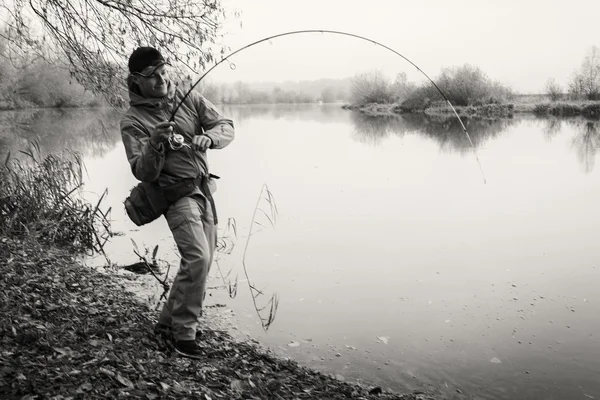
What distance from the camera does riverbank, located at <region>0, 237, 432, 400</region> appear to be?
3.12 meters

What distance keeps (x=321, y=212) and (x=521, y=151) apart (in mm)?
12699

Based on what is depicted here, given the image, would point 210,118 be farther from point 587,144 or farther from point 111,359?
point 587,144

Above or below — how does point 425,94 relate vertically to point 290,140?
above

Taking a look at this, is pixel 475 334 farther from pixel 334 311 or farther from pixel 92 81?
pixel 92 81

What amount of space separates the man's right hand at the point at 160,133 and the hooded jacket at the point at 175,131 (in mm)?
44

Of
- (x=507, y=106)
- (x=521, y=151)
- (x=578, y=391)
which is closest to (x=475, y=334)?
(x=578, y=391)

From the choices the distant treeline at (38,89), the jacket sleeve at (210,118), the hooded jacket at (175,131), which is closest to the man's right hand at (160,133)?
the hooded jacket at (175,131)

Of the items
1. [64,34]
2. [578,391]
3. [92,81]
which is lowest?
[578,391]

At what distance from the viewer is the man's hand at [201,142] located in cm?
372

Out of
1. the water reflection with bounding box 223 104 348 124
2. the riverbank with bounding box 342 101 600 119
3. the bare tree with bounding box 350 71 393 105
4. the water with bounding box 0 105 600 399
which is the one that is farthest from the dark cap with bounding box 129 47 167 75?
the bare tree with bounding box 350 71 393 105

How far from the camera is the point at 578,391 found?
416 centimetres

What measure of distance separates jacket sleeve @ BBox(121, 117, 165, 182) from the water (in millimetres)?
2164

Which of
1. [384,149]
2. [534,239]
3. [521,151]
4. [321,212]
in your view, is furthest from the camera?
[384,149]

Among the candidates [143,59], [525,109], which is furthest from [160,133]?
Answer: [525,109]
